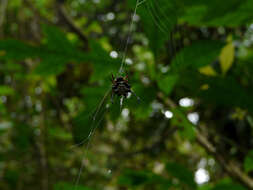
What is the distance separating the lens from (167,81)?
0.94m

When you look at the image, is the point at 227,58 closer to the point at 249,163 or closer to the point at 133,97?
the point at 249,163

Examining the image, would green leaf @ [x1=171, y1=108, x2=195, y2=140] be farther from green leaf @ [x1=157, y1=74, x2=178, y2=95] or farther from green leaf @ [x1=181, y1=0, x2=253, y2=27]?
green leaf @ [x1=181, y1=0, x2=253, y2=27]

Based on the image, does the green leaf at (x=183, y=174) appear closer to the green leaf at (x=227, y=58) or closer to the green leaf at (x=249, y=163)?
the green leaf at (x=249, y=163)

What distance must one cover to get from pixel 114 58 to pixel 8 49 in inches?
16.3

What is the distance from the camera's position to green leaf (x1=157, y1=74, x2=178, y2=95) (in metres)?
0.92

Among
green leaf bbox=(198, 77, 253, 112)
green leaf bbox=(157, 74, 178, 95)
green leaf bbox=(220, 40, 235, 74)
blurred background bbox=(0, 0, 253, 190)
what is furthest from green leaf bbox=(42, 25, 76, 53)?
green leaf bbox=(220, 40, 235, 74)

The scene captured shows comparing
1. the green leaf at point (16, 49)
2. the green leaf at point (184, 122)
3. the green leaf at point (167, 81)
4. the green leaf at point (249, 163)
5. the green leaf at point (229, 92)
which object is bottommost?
the green leaf at point (249, 163)

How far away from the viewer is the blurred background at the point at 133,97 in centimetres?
Answer: 92

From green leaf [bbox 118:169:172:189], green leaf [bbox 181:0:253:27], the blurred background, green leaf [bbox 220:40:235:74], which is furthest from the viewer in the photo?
green leaf [bbox 220:40:235:74]

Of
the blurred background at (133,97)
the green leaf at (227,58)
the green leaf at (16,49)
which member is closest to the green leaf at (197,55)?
the blurred background at (133,97)

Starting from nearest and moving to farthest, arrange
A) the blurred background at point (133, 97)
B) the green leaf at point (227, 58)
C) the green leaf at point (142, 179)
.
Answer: the blurred background at point (133, 97) → the green leaf at point (142, 179) → the green leaf at point (227, 58)

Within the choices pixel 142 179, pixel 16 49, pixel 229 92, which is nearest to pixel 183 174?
pixel 142 179

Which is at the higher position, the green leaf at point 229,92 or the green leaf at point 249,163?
the green leaf at point 229,92

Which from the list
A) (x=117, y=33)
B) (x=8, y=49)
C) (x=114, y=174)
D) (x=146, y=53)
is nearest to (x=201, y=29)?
(x=146, y=53)
